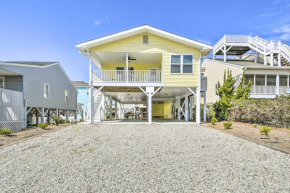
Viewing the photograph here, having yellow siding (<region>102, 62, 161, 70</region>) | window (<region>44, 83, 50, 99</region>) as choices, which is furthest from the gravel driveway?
yellow siding (<region>102, 62, 161, 70</region>)

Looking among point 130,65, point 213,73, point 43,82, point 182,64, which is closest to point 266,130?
point 182,64

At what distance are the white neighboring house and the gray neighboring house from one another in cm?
1804

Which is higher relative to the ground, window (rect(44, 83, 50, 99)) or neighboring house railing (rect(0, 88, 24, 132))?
window (rect(44, 83, 50, 99))

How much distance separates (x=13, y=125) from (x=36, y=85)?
4532 mm

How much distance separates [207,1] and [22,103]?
1593cm

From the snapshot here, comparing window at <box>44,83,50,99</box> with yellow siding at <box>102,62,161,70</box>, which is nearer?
window at <box>44,83,50,99</box>

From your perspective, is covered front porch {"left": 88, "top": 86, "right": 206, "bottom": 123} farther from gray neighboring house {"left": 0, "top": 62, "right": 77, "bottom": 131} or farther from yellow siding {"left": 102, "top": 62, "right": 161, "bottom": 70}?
gray neighboring house {"left": 0, "top": 62, "right": 77, "bottom": 131}

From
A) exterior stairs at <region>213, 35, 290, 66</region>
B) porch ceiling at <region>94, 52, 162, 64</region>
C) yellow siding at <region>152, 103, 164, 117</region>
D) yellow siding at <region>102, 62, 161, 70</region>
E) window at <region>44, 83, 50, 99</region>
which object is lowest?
yellow siding at <region>152, 103, 164, 117</region>

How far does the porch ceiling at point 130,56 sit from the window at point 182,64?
140 cm

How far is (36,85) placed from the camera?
14945 millimetres

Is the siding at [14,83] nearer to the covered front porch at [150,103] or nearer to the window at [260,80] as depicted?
the covered front porch at [150,103]

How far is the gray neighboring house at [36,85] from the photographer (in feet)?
42.3

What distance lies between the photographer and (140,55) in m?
14.9

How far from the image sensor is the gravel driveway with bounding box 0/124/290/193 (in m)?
3.51
